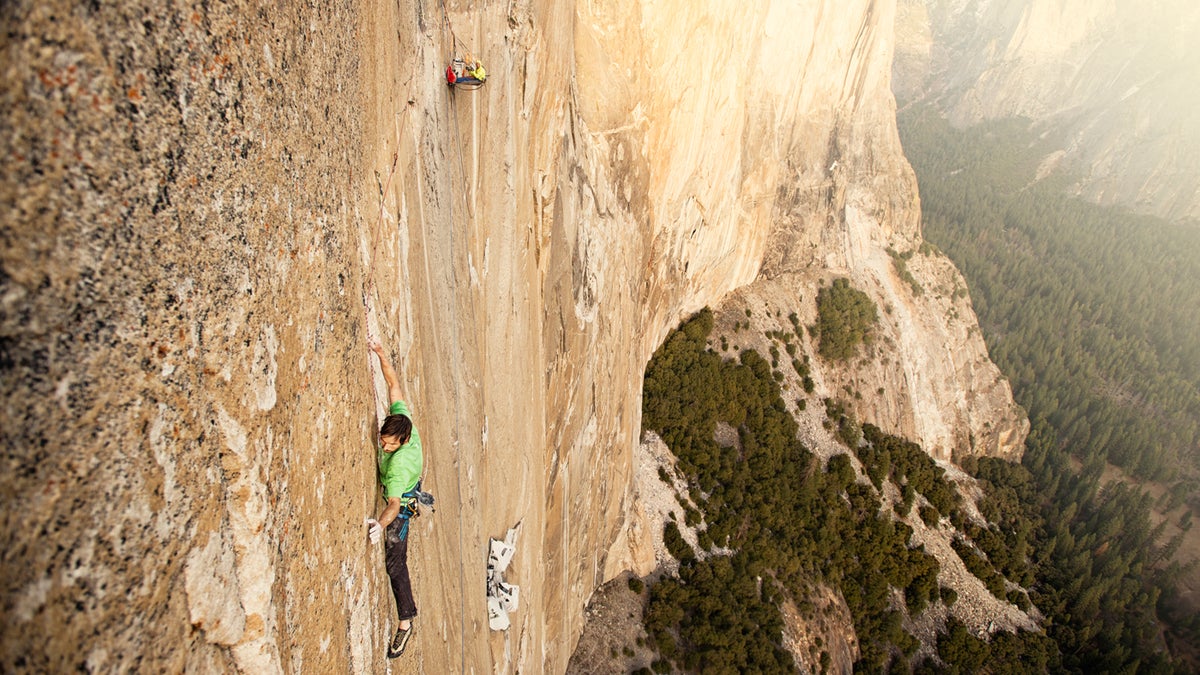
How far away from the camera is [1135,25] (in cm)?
12925

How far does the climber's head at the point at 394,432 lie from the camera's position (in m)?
5.29

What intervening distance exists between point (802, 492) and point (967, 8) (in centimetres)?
17360

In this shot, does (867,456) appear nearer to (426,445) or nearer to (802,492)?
(802,492)

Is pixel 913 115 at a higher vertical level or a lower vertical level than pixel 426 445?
higher

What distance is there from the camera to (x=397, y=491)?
5391 millimetres

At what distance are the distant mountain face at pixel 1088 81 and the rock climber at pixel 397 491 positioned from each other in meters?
154

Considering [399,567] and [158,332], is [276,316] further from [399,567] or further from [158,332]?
[399,567]

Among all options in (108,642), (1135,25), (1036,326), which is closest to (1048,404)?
(1036,326)

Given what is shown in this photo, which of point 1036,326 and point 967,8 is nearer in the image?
point 1036,326

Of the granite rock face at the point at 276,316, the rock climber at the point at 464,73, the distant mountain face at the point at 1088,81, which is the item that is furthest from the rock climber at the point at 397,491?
the distant mountain face at the point at 1088,81

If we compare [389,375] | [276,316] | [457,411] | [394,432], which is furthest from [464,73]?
[276,316]

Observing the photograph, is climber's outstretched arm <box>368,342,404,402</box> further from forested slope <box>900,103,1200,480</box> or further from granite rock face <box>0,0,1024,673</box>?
forested slope <box>900,103,1200,480</box>

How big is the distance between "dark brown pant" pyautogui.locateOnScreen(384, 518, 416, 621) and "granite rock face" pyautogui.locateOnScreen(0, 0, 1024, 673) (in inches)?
9.1

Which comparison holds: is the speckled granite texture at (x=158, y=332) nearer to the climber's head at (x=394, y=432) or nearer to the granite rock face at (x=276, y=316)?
the granite rock face at (x=276, y=316)
